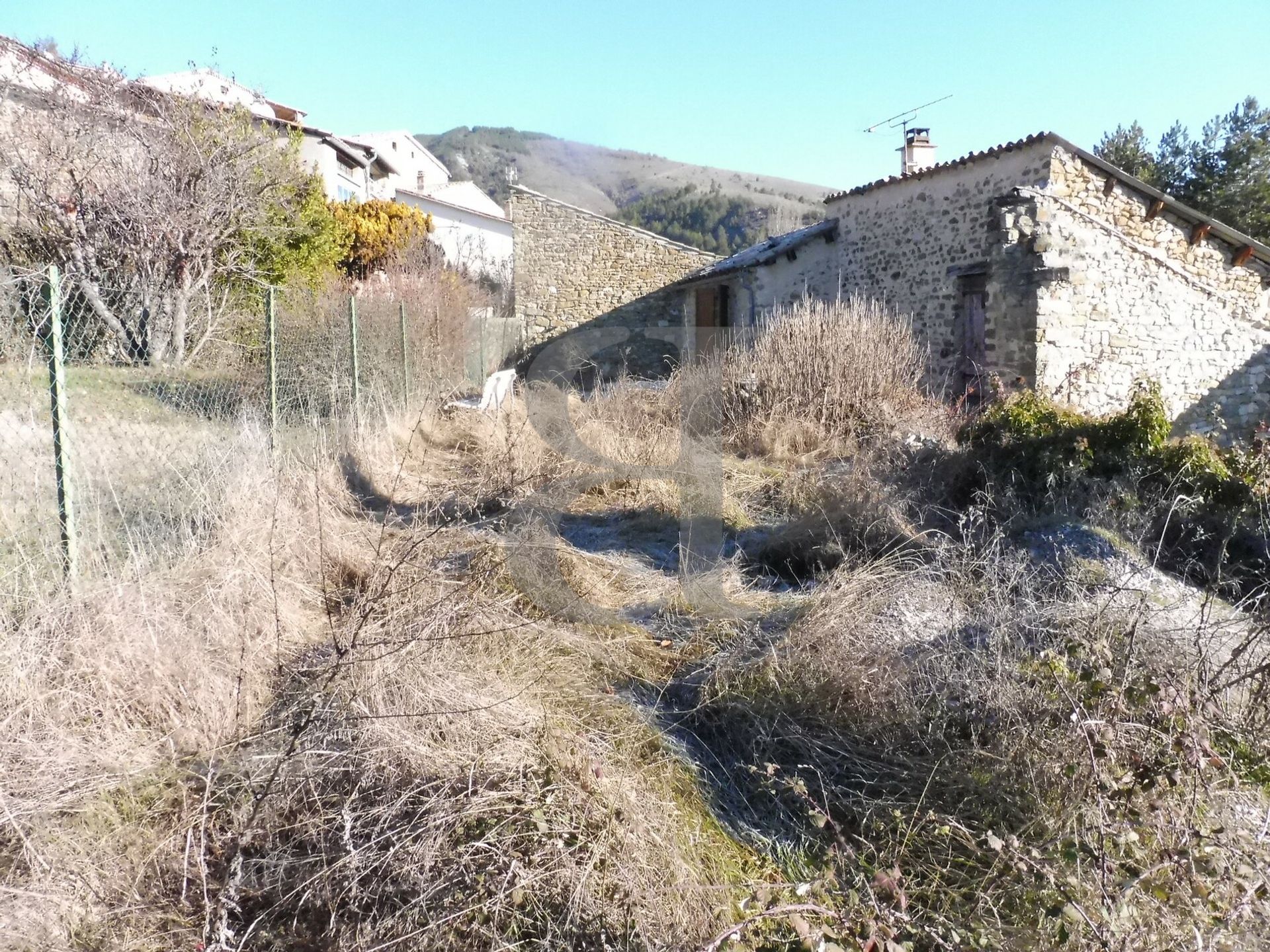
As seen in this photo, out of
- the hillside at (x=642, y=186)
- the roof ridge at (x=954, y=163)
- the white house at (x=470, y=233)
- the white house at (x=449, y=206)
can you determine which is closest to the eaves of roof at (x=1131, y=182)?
the roof ridge at (x=954, y=163)

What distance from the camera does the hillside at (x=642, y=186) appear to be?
1845 inches

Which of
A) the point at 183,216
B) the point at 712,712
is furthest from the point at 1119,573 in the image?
the point at 183,216

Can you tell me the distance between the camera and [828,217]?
14867 millimetres

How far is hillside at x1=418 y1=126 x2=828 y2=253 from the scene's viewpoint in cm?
4688

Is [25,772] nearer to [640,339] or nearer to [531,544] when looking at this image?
[531,544]

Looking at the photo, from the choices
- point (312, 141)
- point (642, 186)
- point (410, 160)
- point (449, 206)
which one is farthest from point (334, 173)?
point (642, 186)

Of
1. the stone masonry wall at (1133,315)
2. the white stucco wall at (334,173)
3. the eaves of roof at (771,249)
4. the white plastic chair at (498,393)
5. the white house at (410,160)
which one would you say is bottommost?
the white plastic chair at (498,393)

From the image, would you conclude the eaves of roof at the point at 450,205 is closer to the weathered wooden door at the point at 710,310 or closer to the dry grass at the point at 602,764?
the weathered wooden door at the point at 710,310

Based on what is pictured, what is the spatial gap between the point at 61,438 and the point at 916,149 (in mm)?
15028

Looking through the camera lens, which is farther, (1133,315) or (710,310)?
(710,310)

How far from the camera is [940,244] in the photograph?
1190 cm

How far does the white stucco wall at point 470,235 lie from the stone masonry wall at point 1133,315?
20.9 m

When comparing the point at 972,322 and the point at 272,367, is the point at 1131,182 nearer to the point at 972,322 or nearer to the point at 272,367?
the point at 972,322

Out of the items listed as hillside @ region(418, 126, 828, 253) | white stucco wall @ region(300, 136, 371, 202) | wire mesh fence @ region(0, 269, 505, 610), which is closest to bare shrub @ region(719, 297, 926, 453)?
wire mesh fence @ region(0, 269, 505, 610)
